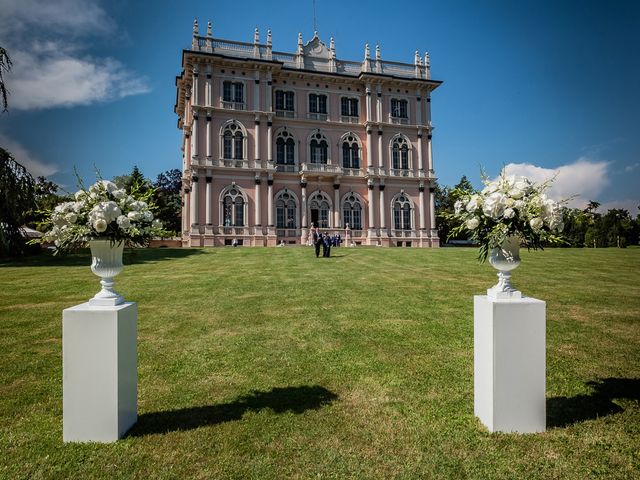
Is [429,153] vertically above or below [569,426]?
above

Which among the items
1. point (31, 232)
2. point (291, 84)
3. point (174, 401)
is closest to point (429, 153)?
point (291, 84)

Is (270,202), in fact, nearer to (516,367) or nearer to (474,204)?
(474,204)

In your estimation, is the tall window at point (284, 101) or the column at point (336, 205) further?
the column at point (336, 205)

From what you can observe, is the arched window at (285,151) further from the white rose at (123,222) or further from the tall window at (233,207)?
the white rose at (123,222)

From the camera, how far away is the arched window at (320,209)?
108 ft

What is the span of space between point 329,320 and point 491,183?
4381 millimetres

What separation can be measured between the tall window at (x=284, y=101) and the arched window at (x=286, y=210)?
7.14 meters

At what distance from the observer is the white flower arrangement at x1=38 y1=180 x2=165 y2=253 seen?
344 centimetres

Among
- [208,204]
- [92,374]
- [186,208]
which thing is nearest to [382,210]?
[208,204]

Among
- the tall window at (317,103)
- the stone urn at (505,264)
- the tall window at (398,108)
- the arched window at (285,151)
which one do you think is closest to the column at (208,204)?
the arched window at (285,151)

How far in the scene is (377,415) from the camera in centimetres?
379

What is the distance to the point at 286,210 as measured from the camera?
3241 cm

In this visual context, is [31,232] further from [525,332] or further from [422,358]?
[525,332]

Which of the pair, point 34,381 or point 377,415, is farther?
point 34,381
